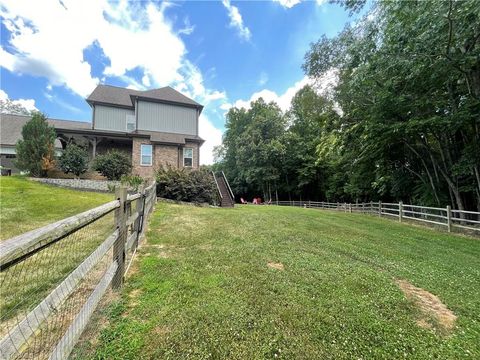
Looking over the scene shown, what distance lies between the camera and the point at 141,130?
678 inches

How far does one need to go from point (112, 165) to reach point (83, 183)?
1705 mm

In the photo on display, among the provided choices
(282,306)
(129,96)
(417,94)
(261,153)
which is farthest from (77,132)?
(261,153)

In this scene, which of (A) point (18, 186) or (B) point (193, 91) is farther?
(B) point (193, 91)

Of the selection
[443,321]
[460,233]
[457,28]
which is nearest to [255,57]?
[457,28]

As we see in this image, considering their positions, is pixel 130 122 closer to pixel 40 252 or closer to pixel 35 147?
pixel 35 147

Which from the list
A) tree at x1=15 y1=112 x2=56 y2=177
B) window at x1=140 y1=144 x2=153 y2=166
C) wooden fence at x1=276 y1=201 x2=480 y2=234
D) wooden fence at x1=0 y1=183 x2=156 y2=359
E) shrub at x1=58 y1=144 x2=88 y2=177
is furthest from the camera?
window at x1=140 y1=144 x2=153 y2=166

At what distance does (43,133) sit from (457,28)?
60.6 ft

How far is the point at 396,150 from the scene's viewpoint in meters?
14.7

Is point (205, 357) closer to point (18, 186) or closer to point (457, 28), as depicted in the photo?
point (457, 28)

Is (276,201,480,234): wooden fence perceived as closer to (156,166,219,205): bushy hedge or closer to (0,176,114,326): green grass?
(156,166,219,205): bushy hedge

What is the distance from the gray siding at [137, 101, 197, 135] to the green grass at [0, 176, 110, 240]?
835 cm

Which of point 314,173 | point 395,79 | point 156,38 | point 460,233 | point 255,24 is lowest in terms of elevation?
point 460,233

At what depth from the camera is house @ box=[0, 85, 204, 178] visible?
15945mm

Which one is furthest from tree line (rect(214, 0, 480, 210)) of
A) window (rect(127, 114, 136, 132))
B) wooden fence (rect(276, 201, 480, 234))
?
window (rect(127, 114, 136, 132))
